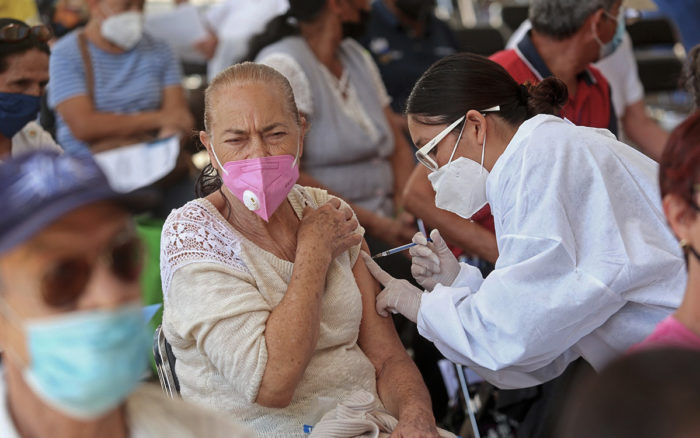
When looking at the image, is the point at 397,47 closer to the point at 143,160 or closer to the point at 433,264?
the point at 143,160

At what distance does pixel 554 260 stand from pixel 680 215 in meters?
0.45

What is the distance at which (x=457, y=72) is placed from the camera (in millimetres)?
2572

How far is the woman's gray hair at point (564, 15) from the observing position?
3572 millimetres

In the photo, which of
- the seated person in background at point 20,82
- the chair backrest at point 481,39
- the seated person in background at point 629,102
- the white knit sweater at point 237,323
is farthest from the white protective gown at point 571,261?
the chair backrest at point 481,39

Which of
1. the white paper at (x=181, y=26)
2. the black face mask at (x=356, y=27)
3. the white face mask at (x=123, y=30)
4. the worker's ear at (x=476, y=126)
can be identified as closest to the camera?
the worker's ear at (x=476, y=126)

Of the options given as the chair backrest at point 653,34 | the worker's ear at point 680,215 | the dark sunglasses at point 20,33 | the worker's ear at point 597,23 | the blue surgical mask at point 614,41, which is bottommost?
the chair backrest at point 653,34

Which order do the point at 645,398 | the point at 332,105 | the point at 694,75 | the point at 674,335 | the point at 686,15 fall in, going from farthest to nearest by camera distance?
1. the point at 686,15
2. the point at 332,105
3. the point at 694,75
4. the point at 674,335
5. the point at 645,398

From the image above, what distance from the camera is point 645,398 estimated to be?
1.18m

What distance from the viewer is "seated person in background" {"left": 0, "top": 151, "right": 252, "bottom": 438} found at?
1419 millimetres

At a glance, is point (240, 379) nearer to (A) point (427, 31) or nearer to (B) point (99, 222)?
(B) point (99, 222)

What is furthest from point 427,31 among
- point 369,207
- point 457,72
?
point 457,72

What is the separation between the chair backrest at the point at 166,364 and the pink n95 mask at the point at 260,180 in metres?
0.43

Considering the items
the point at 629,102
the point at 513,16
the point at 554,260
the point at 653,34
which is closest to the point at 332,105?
the point at 629,102

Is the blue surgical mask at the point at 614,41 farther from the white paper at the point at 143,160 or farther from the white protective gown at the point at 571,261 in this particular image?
the white paper at the point at 143,160
